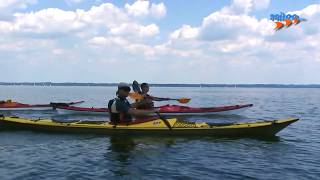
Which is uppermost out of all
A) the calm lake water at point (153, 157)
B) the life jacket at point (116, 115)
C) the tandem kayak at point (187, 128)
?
→ the life jacket at point (116, 115)

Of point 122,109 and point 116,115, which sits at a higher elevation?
point 122,109

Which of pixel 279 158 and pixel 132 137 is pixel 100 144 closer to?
pixel 132 137

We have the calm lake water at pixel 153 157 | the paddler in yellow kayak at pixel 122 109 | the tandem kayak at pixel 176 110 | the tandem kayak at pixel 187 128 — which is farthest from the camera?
the tandem kayak at pixel 176 110

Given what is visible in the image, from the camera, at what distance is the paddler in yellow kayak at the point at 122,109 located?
1592 cm

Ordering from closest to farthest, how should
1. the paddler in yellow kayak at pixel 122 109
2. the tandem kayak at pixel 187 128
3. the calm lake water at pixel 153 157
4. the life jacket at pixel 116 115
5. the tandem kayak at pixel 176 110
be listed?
the calm lake water at pixel 153 157
the paddler in yellow kayak at pixel 122 109
the life jacket at pixel 116 115
the tandem kayak at pixel 187 128
the tandem kayak at pixel 176 110

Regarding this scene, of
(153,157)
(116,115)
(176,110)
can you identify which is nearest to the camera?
(153,157)

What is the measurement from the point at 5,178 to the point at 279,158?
9.12 m

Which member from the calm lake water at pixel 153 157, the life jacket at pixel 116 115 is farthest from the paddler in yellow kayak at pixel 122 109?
the calm lake water at pixel 153 157

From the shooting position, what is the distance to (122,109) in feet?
54.9

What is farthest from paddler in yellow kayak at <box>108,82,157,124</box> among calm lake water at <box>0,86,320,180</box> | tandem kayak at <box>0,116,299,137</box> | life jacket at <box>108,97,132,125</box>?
calm lake water at <box>0,86,320,180</box>

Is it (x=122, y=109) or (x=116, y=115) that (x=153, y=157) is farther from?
(x=116, y=115)

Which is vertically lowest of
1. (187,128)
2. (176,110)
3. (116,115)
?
(187,128)

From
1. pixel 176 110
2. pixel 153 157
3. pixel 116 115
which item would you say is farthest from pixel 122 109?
pixel 176 110

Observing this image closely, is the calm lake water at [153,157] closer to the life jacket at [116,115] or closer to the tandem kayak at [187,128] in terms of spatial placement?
the tandem kayak at [187,128]
